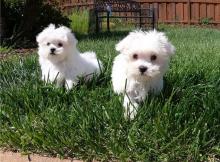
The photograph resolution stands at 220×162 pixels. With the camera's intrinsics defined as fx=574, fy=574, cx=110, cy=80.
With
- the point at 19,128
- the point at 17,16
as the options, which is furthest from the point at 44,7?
the point at 19,128

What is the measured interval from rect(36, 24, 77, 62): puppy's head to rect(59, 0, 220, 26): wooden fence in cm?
1915

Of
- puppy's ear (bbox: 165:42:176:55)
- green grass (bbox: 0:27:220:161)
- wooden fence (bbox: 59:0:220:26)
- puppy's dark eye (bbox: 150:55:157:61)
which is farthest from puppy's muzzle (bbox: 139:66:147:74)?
wooden fence (bbox: 59:0:220:26)

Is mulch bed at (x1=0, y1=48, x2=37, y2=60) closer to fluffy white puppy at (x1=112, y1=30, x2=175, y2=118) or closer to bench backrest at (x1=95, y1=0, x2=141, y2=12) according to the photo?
bench backrest at (x1=95, y1=0, x2=141, y2=12)

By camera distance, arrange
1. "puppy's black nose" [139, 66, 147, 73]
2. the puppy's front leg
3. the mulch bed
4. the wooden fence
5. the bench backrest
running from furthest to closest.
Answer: the wooden fence
the bench backrest
the mulch bed
the puppy's front leg
"puppy's black nose" [139, 66, 147, 73]

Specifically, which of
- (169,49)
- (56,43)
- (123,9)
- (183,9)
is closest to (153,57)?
(169,49)

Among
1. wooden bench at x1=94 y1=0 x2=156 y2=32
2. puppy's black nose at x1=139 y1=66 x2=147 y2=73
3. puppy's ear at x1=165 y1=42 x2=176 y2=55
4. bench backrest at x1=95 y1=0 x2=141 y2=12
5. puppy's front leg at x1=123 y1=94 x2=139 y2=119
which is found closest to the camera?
puppy's black nose at x1=139 y1=66 x2=147 y2=73

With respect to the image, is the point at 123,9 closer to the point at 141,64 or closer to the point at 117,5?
the point at 117,5

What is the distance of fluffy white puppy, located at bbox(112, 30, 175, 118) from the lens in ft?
16.5

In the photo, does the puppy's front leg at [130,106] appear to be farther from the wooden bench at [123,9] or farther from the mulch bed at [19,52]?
the wooden bench at [123,9]

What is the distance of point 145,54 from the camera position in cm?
505

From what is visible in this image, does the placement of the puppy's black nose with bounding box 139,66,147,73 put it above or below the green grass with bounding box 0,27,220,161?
above

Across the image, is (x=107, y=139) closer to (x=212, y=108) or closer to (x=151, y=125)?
(x=151, y=125)

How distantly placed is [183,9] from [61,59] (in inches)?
815

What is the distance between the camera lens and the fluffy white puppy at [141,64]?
504cm
